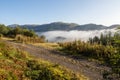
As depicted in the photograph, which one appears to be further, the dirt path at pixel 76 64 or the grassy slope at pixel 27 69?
the dirt path at pixel 76 64

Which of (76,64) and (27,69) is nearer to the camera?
(27,69)

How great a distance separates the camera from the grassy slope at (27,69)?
20.0 meters

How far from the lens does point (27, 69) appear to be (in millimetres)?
21484

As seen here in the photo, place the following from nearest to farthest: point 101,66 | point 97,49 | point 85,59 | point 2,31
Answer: point 101,66, point 85,59, point 97,49, point 2,31

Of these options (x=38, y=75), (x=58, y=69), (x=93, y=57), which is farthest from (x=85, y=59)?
(x=38, y=75)

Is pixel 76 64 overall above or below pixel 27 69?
below

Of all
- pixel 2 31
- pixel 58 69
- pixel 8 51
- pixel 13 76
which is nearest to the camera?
pixel 13 76

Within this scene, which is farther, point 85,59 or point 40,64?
point 85,59

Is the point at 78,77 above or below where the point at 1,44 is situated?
below

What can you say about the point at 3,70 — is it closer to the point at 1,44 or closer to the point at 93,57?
the point at 1,44

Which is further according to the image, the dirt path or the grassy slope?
the dirt path

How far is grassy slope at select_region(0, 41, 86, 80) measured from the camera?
2000cm

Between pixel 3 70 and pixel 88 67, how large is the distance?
26.3 feet

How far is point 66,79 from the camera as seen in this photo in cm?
2116
